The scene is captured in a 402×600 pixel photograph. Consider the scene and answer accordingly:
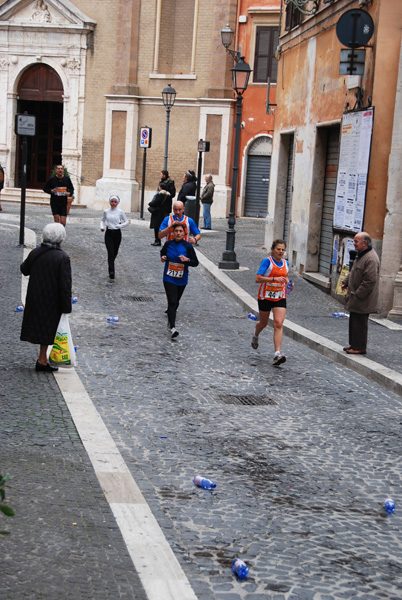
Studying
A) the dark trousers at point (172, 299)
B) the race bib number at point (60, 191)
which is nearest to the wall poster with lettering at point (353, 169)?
the dark trousers at point (172, 299)

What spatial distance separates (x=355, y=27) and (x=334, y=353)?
597cm

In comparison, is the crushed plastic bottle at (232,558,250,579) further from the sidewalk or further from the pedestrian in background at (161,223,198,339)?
the pedestrian in background at (161,223,198,339)

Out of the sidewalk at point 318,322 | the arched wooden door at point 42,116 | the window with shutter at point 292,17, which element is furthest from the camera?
the arched wooden door at point 42,116

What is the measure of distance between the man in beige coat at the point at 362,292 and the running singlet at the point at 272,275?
2.82 feet

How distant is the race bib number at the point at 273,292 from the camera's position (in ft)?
35.3

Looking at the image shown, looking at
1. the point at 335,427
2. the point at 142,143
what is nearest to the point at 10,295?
the point at 335,427

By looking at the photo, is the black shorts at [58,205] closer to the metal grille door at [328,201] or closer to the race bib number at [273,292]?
the metal grille door at [328,201]

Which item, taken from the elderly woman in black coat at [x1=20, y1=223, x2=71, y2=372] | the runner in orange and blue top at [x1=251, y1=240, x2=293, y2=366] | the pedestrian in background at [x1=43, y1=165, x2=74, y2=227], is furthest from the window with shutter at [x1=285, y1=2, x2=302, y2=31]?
the elderly woman in black coat at [x1=20, y1=223, x2=71, y2=372]

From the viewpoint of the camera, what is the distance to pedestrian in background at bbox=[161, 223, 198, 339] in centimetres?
1187

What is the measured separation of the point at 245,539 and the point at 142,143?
2741 centimetres

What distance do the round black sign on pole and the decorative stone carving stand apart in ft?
78.3

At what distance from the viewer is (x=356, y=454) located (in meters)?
7.00

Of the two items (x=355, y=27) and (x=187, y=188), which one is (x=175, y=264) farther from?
(x=187, y=188)

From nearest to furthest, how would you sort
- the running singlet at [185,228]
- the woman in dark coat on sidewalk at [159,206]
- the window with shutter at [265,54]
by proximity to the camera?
the running singlet at [185,228] → the woman in dark coat on sidewalk at [159,206] → the window with shutter at [265,54]
